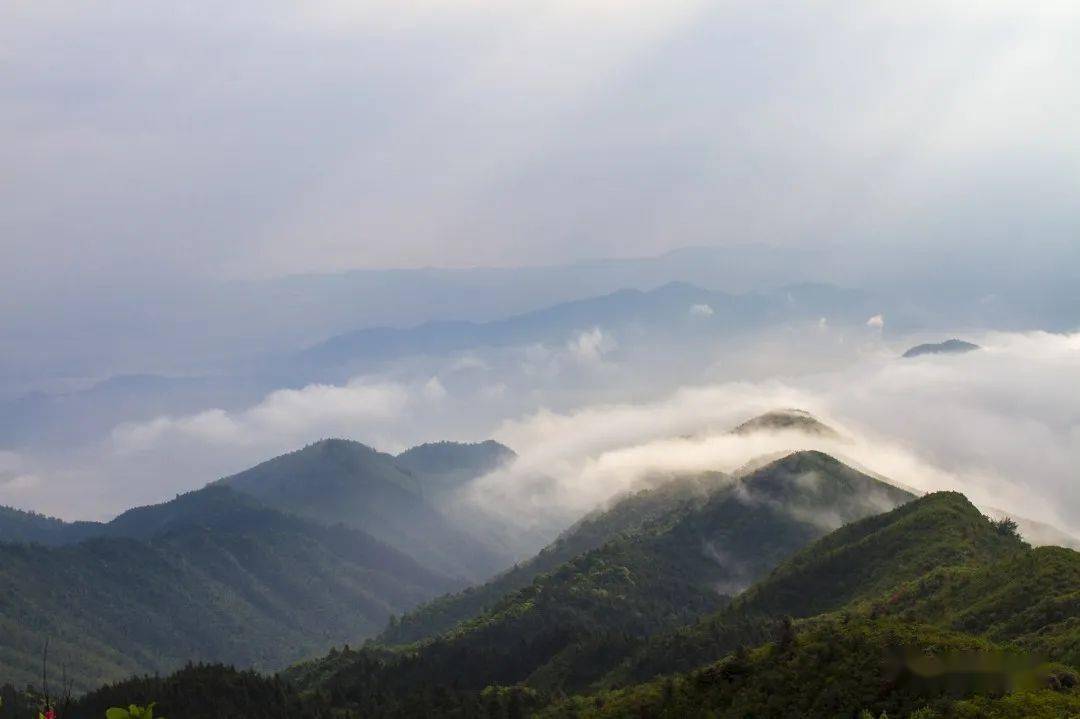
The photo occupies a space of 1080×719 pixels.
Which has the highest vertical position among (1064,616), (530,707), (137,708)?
(137,708)

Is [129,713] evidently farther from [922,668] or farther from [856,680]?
[856,680]

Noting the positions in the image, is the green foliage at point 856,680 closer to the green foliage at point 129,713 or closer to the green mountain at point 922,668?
the green mountain at point 922,668

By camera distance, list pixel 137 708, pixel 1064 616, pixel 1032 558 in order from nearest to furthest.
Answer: pixel 137 708, pixel 1064 616, pixel 1032 558

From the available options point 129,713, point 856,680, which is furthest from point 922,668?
point 129,713

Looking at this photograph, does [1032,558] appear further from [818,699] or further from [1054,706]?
[1054,706]

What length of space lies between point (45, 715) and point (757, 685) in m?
102

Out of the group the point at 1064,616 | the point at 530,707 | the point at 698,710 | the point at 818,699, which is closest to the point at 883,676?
the point at 818,699

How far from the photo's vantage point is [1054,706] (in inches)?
3457

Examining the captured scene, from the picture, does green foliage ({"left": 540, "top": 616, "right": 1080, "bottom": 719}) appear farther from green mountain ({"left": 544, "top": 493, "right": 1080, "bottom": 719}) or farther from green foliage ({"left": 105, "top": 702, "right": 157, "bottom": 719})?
green foliage ({"left": 105, "top": 702, "right": 157, "bottom": 719})

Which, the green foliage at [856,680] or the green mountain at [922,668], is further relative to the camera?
the green foliage at [856,680]

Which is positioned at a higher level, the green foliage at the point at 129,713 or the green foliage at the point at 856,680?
the green foliage at the point at 129,713

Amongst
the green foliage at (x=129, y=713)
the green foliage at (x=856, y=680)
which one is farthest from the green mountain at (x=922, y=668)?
the green foliage at (x=129, y=713)

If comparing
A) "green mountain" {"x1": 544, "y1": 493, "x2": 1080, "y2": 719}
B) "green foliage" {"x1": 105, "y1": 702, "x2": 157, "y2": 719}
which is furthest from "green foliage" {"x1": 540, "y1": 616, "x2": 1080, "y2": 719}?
"green foliage" {"x1": 105, "y1": 702, "x2": 157, "y2": 719}

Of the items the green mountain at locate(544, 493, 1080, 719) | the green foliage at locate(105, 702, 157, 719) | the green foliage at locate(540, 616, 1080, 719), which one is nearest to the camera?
the green foliage at locate(105, 702, 157, 719)
